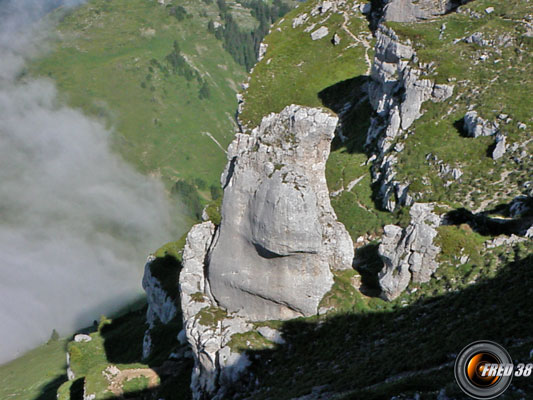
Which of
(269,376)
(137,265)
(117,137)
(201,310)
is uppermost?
(201,310)

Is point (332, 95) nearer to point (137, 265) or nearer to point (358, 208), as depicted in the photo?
point (358, 208)

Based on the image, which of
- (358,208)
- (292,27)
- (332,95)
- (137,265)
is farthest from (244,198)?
(137,265)

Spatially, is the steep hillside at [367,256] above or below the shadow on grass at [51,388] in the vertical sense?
above

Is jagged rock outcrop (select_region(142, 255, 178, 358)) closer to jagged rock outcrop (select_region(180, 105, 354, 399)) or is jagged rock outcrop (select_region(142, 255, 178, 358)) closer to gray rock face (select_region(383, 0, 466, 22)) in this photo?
jagged rock outcrop (select_region(180, 105, 354, 399))

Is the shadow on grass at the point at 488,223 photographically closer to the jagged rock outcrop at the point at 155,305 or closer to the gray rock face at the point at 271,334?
the gray rock face at the point at 271,334

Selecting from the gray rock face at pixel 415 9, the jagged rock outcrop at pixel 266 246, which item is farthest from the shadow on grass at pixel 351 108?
the jagged rock outcrop at pixel 266 246
